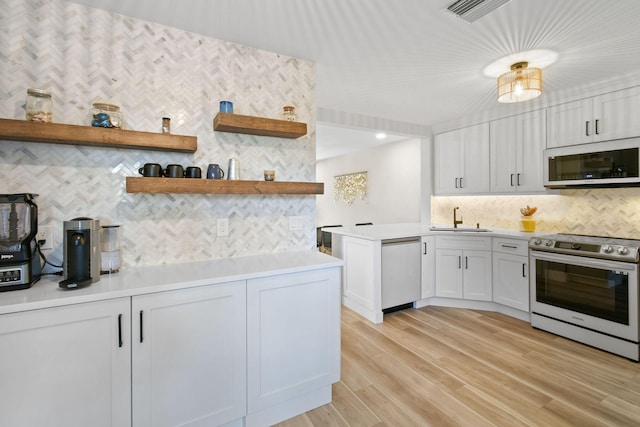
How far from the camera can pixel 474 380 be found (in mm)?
2166

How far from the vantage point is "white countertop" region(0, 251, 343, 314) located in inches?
49.1

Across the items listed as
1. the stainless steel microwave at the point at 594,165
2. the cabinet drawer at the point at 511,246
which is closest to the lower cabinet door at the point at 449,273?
the cabinet drawer at the point at 511,246

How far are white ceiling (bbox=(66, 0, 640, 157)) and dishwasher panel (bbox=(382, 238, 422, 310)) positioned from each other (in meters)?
1.76

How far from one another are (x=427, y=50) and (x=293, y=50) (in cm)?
105

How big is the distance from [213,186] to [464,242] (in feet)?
9.98

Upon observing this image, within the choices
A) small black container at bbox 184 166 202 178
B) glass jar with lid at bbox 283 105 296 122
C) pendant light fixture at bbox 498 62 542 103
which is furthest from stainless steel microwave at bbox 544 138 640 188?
small black container at bbox 184 166 202 178

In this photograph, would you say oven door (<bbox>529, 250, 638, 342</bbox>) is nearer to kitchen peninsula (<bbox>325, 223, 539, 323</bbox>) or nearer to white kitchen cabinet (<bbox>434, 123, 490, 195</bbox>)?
kitchen peninsula (<bbox>325, 223, 539, 323</bbox>)

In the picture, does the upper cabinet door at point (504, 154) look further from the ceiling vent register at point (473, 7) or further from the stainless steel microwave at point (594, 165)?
the ceiling vent register at point (473, 7)

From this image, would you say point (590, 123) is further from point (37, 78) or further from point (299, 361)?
point (37, 78)

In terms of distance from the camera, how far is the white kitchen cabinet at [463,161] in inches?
149

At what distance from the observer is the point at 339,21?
1869 mm

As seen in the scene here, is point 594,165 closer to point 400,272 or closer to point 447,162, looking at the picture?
point 447,162

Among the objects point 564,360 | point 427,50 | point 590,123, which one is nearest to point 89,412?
point 427,50

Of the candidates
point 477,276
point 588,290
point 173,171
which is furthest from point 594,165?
point 173,171
